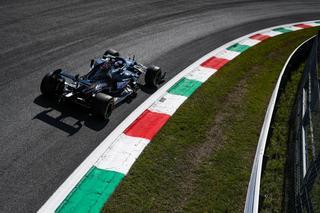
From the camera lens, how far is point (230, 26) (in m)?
17.3

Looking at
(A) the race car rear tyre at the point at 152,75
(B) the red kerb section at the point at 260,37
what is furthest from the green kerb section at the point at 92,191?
(B) the red kerb section at the point at 260,37

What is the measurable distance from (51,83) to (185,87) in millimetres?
3734

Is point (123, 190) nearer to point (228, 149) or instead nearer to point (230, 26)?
point (228, 149)

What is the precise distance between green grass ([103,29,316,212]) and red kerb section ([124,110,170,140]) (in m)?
0.18

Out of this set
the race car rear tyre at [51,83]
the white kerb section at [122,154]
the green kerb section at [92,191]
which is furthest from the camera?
the race car rear tyre at [51,83]

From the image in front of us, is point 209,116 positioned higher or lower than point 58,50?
lower

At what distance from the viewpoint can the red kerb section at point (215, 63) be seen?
12.9 m

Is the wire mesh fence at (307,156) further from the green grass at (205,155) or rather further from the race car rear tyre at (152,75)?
the race car rear tyre at (152,75)

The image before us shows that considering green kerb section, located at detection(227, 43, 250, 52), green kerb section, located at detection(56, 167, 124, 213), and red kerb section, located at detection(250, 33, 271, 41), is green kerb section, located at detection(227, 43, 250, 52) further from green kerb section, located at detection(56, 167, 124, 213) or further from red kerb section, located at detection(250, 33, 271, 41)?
green kerb section, located at detection(56, 167, 124, 213)

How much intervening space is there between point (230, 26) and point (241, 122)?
873 cm

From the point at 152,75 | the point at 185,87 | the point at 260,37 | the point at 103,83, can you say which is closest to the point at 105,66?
the point at 103,83

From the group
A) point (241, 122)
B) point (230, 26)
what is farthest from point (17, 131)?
point (230, 26)

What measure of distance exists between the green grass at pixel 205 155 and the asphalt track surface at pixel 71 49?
116cm

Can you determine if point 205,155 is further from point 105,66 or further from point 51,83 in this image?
point 51,83
